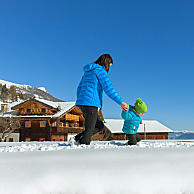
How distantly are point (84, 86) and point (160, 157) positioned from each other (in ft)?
6.77

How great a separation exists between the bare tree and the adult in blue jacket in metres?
23.5

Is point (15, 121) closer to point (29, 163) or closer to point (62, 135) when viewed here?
point (62, 135)

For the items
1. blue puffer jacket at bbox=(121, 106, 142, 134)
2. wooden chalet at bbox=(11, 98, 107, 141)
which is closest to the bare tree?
wooden chalet at bbox=(11, 98, 107, 141)

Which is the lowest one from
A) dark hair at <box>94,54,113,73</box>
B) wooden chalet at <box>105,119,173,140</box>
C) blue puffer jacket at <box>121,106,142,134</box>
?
wooden chalet at <box>105,119,173,140</box>

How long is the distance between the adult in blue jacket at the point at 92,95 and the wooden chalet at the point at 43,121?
22589 mm

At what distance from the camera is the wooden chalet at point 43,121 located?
26.3 metres

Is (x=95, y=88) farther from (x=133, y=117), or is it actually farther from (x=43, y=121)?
(x=43, y=121)

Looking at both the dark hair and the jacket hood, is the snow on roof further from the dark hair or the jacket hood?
the jacket hood

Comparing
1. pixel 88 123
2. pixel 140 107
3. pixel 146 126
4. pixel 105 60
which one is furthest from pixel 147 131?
pixel 88 123

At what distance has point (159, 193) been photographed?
121cm

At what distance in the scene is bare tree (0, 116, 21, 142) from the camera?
81.7 feet

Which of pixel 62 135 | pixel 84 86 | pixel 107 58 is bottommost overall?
pixel 62 135

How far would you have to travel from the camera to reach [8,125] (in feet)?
83.7

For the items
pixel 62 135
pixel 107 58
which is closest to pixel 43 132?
pixel 62 135
